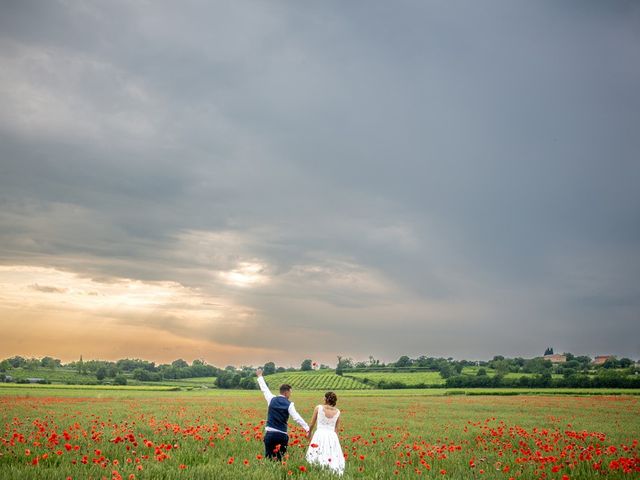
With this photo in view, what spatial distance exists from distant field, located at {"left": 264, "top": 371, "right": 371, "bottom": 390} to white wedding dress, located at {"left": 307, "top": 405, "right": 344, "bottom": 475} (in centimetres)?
10611

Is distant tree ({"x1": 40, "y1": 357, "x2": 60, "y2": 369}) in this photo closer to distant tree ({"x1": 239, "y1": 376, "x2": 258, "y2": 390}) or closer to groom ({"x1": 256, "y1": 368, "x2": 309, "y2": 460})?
distant tree ({"x1": 239, "y1": 376, "x2": 258, "y2": 390})

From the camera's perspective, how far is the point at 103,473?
8.46 metres

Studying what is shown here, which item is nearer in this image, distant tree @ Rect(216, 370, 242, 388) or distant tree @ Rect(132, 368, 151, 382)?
distant tree @ Rect(216, 370, 242, 388)

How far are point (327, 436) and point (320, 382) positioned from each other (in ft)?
→ 417

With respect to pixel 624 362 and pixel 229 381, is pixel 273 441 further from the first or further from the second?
pixel 624 362

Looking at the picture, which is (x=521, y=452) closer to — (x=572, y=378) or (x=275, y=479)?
(x=275, y=479)

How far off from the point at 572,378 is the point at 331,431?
91.9 meters

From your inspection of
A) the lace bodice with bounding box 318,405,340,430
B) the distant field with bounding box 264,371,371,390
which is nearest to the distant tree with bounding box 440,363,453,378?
the distant field with bounding box 264,371,371,390

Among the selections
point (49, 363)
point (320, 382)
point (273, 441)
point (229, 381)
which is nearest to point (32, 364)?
point (49, 363)

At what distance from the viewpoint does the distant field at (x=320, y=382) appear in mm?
121775

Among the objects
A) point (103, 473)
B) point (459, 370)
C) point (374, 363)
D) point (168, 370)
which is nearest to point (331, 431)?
point (103, 473)

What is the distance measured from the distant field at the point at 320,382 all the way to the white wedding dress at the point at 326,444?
106 metres

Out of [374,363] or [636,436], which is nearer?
[636,436]

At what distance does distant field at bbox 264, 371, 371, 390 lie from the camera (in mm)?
121775
